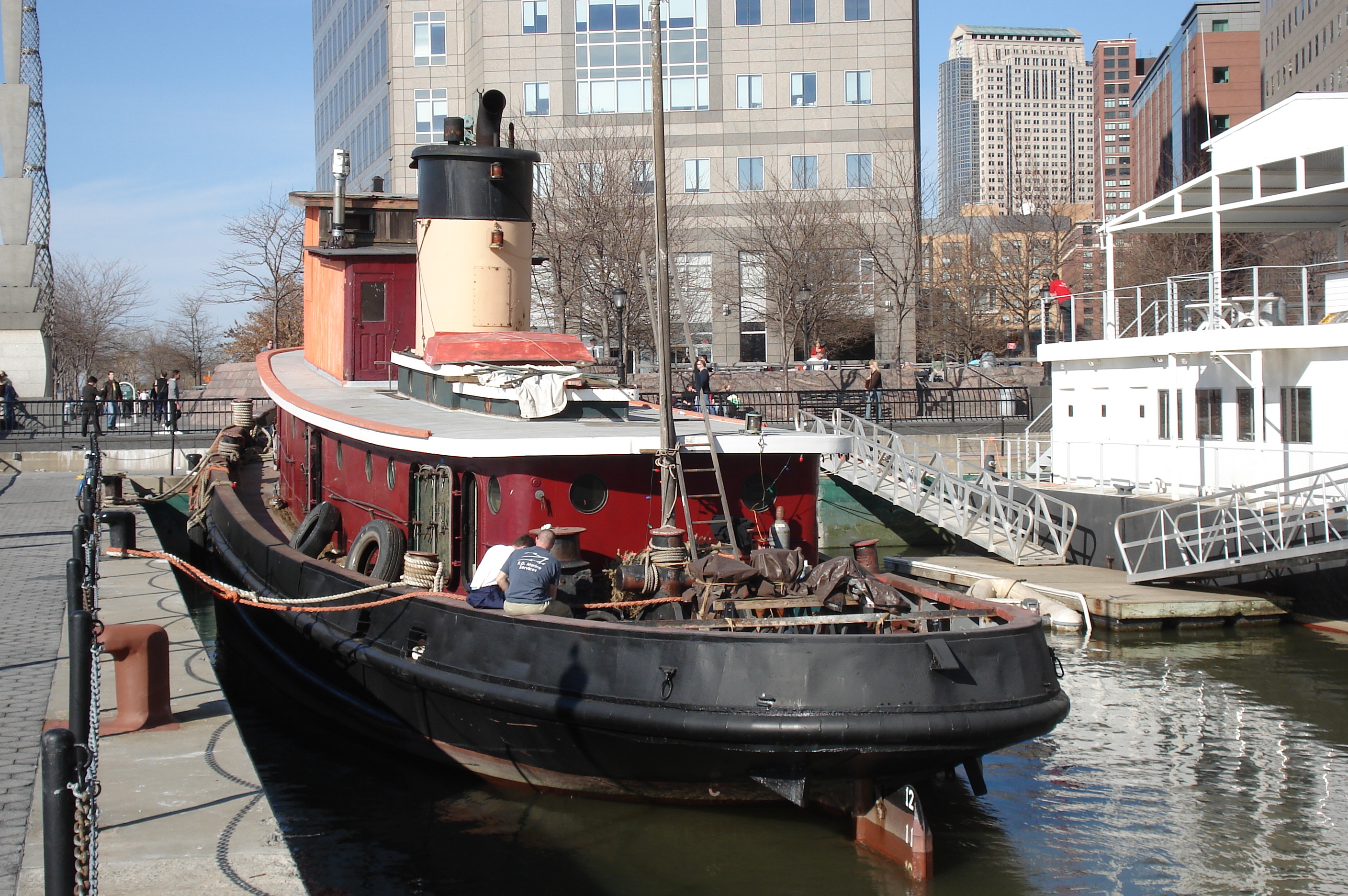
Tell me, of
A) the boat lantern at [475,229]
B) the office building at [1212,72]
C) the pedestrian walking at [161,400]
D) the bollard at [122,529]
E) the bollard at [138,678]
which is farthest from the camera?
the office building at [1212,72]

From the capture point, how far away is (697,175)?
47.3 metres

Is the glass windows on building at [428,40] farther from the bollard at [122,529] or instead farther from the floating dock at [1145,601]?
the floating dock at [1145,601]

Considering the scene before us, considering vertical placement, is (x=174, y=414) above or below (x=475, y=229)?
below

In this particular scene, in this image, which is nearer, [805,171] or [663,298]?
[663,298]

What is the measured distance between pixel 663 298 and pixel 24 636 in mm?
6289

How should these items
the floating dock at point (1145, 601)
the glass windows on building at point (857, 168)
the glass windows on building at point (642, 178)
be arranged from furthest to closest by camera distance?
the glass windows on building at point (857, 168) → the glass windows on building at point (642, 178) → the floating dock at point (1145, 601)

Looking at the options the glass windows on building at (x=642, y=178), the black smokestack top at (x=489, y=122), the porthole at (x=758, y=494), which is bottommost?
the porthole at (x=758, y=494)

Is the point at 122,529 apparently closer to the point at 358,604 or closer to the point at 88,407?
the point at 358,604

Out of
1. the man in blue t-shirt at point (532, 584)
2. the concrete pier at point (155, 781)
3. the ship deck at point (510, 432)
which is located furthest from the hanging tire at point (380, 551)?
the man in blue t-shirt at point (532, 584)

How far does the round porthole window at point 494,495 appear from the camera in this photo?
9.73m

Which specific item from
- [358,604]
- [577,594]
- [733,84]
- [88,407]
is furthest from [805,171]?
[577,594]

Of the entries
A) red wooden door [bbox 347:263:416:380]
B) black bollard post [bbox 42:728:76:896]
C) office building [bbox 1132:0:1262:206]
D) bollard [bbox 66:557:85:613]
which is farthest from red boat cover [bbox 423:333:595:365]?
office building [bbox 1132:0:1262:206]

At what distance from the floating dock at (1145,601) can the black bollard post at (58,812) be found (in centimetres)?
1483

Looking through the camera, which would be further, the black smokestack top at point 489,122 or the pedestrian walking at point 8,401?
the pedestrian walking at point 8,401
